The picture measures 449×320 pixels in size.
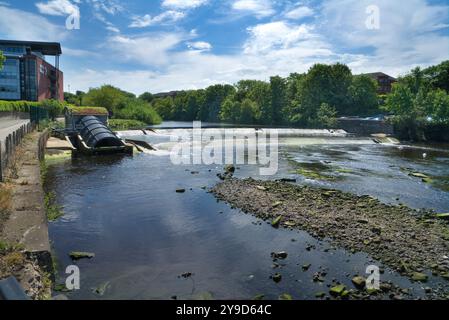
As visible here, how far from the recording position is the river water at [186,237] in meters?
10.4

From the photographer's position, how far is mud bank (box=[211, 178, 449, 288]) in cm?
1233

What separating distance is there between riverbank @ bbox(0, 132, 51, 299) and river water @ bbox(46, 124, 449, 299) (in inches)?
48.6

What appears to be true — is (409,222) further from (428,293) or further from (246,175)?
(246,175)

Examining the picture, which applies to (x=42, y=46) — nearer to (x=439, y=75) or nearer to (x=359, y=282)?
(x=439, y=75)

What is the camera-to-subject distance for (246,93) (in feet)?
472

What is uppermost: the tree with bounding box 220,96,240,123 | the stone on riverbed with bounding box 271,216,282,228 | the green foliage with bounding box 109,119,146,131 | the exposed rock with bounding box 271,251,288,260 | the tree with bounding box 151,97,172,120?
the tree with bounding box 151,97,172,120

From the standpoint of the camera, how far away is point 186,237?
14219 millimetres

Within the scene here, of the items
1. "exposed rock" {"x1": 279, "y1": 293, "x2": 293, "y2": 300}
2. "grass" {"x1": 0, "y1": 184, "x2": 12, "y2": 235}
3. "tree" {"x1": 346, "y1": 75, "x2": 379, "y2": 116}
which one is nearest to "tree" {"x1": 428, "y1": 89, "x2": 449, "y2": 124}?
"tree" {"x1": 346, "y1": 75, "x2": 379, "y2": 116}

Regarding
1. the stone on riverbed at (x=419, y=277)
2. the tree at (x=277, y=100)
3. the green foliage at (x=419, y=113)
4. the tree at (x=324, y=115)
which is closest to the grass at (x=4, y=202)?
the stone on riverbed at (x=419, y=277)

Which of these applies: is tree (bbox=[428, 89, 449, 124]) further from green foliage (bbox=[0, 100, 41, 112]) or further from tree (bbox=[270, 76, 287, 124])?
green foliage (bbox=[0, 100, 41, 112])

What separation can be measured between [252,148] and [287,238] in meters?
32.6

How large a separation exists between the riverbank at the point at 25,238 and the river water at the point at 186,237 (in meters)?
1.23

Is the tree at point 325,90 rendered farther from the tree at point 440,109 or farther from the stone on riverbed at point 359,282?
the stone on riverbed at point 359,282
